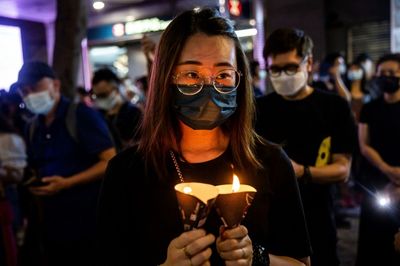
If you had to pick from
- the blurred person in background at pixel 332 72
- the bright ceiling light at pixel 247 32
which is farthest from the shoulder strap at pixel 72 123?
the bright ceiling light at pixel 247 32

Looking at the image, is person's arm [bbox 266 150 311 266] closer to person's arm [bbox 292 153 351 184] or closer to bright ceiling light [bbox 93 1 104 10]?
person's arm [bbox 292 153 351 184]

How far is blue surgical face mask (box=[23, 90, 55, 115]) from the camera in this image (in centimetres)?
350

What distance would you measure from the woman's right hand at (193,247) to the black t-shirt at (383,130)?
3237 mm

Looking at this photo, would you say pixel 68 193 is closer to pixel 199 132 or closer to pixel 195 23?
pixel 199 132

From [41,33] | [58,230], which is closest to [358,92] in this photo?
[58,230]

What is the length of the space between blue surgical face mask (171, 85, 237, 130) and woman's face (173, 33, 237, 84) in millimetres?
61

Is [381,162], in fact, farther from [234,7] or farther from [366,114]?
[234,7]

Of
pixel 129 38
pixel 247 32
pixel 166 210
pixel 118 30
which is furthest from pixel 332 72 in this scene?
pixel 118 30

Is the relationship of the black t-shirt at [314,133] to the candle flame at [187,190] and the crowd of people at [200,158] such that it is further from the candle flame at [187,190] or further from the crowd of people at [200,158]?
the candle flame at [187,190]

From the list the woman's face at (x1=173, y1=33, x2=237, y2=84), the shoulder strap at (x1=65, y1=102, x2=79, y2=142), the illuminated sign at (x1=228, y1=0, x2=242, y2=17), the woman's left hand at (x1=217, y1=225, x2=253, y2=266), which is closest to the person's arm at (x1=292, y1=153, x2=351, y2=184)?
the woman's face at (x1=173, y1=33, x2=237, y2=84)

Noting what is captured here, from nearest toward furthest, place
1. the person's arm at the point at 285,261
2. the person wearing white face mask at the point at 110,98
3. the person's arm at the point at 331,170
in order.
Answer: the person's arm at the point at 285,261 < the person's arm at the point at 331,170 < the person wearing white face mask at the point at 110,98

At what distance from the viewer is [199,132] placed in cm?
175

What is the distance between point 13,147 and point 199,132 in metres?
3.46

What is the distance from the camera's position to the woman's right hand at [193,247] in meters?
1.26
